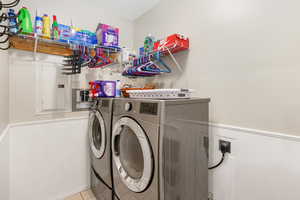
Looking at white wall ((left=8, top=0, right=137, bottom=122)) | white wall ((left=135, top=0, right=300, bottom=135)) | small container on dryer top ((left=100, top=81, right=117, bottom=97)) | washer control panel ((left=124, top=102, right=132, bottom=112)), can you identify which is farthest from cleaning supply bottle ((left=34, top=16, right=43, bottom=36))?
white wall ((left=135, top=0, right=300, bottom=135))

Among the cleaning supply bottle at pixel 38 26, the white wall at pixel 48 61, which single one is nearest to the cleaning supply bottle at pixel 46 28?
the cleaning supply bottle at pixel 38 26

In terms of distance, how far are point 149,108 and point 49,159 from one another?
5.05ft

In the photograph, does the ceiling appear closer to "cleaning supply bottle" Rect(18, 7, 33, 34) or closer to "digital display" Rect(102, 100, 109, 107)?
"cleaning supply bottle" Rect(18, 7, 33, 34)

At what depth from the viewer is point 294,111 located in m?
0.96

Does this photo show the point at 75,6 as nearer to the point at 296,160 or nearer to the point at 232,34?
the point at 232,34

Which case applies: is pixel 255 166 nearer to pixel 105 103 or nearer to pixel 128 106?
pixel 128 106

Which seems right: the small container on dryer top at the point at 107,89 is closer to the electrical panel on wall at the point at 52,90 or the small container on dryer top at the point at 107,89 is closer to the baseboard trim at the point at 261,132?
the electrical panel on wall at the point at 52,90

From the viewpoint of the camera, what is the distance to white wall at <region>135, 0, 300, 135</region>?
0.99 m

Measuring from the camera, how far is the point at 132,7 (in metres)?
2.09

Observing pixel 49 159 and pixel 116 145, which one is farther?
pixel 49 159

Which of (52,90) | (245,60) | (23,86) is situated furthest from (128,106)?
(23,86)

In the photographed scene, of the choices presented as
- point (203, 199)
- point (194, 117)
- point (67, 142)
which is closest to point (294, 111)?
point (194, 117)

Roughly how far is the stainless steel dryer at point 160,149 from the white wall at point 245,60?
26 cm

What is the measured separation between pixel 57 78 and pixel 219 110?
1.85 m
